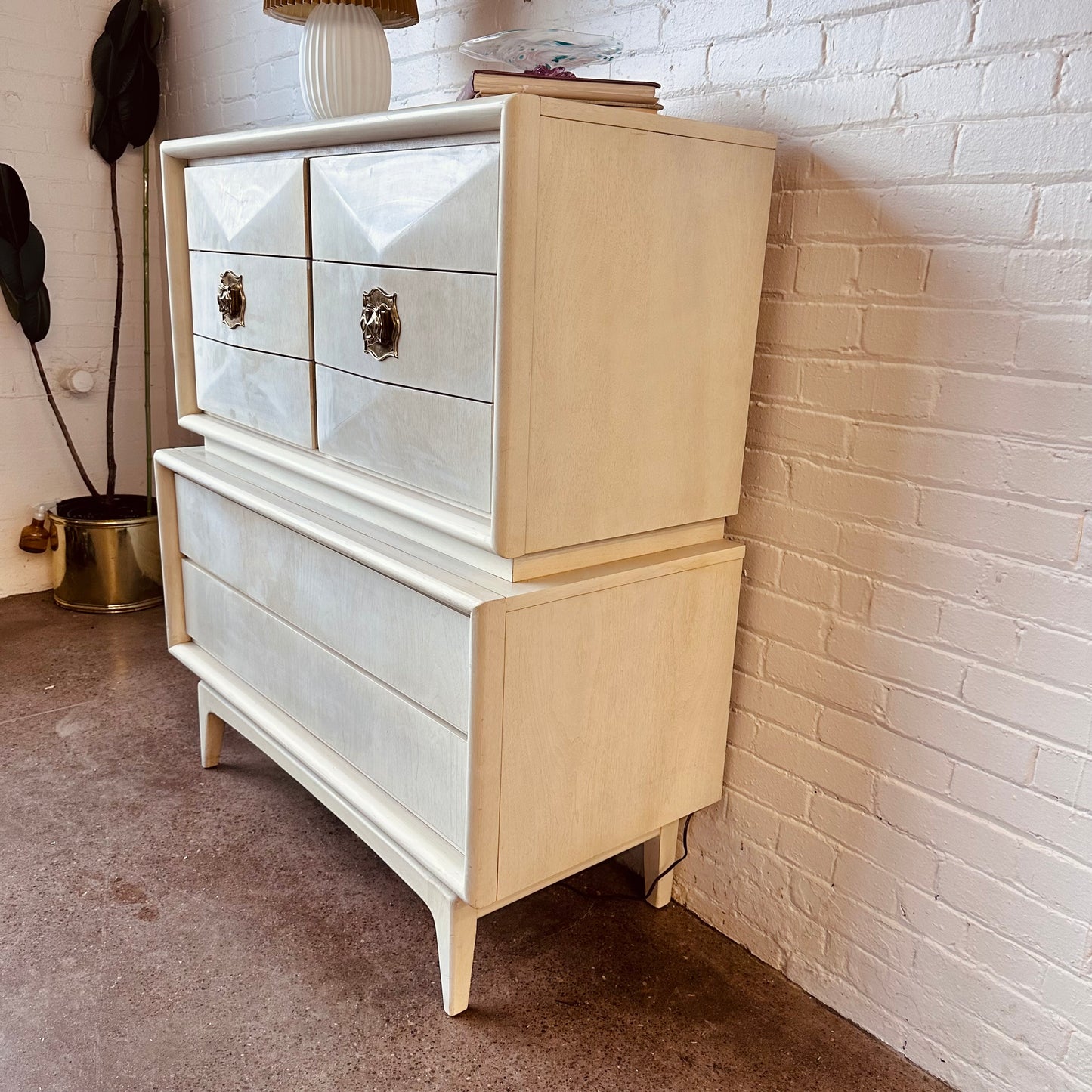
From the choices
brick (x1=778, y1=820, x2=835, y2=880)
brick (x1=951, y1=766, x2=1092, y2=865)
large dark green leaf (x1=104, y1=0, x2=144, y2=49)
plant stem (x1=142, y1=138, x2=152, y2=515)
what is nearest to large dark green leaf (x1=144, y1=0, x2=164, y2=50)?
large dark green leaf (x1=104, y1=0, x2=144, y2=49)

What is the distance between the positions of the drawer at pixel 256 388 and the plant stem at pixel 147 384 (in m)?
1.26

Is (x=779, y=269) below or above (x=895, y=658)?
above

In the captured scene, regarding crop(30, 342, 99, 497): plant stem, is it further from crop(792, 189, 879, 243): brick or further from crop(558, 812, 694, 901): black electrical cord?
crop(792, 189, 879, 243): brick

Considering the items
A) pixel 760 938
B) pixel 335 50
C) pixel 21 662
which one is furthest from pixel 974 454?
pixel 21 662

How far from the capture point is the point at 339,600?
156cm

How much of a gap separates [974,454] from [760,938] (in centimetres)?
87

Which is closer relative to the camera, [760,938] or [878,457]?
[878,457]

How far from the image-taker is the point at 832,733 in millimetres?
1506

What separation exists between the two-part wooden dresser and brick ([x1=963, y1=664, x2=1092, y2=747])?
38 centimetres

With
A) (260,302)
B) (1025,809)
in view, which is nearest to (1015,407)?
(1025,809)

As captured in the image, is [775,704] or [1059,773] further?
[775,704]

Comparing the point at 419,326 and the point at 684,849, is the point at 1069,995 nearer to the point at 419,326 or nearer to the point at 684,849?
the point at 684,849

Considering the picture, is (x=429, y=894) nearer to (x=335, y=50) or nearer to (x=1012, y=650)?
(x=1012, y=650)

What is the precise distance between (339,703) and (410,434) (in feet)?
1.60
